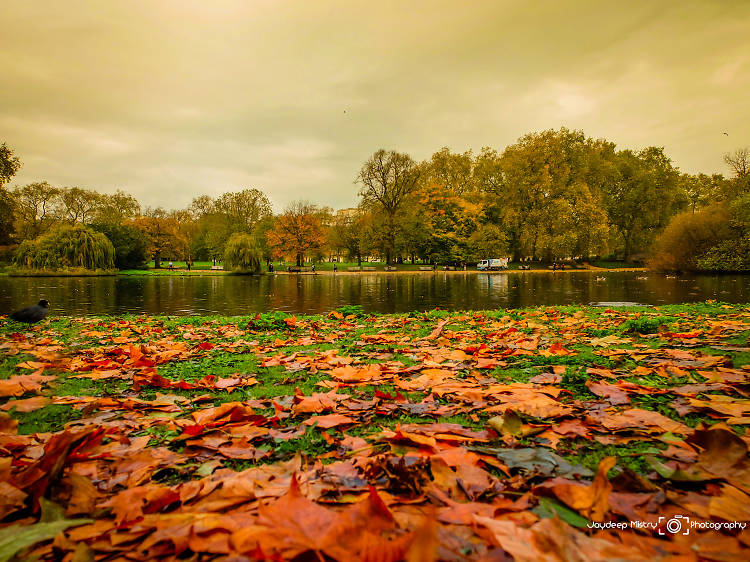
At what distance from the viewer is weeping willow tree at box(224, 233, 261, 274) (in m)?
39.2

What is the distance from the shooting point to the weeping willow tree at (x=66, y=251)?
32.8 meters

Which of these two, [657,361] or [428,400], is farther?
[657,361]

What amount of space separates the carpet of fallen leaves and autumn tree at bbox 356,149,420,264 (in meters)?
44.4

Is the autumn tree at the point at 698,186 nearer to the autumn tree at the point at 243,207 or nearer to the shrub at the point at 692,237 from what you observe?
the shrub at the point at 692,237

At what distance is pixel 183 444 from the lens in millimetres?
1811

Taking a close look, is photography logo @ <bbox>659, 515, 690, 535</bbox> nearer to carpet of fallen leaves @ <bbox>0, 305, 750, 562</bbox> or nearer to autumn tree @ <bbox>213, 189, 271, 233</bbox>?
carpet of fallen leaves @ <bbox>0, 305, 750, 562</bbox>

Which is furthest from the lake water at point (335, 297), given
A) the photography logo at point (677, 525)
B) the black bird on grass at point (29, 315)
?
the photography logo at point (677, 525)

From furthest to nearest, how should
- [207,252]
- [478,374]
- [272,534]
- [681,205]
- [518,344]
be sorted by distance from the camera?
[207,252], [681,205], [518,344], [478,374], [272,534]

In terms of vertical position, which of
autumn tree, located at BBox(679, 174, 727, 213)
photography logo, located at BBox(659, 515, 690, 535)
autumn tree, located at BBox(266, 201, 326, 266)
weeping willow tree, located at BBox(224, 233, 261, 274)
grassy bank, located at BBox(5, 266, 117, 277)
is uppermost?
autumn tree, located at BBox(679, 174, 727, 213)

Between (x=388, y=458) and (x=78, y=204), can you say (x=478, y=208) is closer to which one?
(x=388, y=458)

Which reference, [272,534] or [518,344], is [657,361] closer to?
[518,344]

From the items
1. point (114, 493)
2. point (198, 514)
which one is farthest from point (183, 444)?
point (198, 514)

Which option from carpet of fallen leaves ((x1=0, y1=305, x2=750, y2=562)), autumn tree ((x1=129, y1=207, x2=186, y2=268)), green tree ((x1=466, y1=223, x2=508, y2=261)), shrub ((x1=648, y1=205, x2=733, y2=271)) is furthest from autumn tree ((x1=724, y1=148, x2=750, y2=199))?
autumn tree ((x1=129, y1=207, x2=186, y2=268))

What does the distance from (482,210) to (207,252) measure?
5110cm
